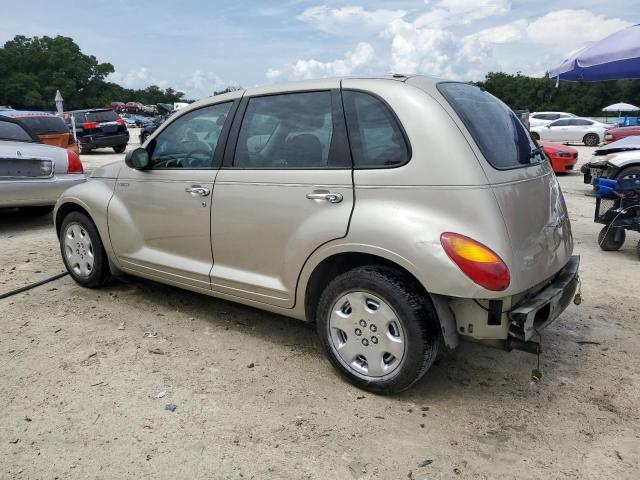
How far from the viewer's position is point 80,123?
1983cm

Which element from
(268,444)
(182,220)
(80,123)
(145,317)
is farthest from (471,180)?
(80,123)

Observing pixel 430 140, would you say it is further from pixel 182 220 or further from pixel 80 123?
pixel 80 123

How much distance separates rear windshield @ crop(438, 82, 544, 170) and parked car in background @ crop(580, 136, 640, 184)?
6526mm

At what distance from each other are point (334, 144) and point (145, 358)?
1865 mm

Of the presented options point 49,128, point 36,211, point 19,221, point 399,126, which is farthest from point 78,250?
point 49,128

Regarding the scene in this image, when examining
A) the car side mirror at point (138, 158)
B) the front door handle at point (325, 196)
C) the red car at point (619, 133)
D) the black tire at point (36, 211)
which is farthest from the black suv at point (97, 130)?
the front door handle at point (325, 196)

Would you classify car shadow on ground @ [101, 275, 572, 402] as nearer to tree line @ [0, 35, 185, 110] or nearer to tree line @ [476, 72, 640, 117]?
tree line @ [476, 72, 640, 117]

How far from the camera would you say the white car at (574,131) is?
24.5 metres

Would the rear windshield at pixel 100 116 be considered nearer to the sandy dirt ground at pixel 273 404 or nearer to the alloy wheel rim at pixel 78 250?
the alloy wheel rim at pixel 78 250

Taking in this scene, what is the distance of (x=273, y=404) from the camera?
302cm

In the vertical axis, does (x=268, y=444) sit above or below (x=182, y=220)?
below

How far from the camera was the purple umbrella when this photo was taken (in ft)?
23.1

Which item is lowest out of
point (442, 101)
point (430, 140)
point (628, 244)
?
point (628, 244)

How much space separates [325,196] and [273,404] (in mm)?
1207
